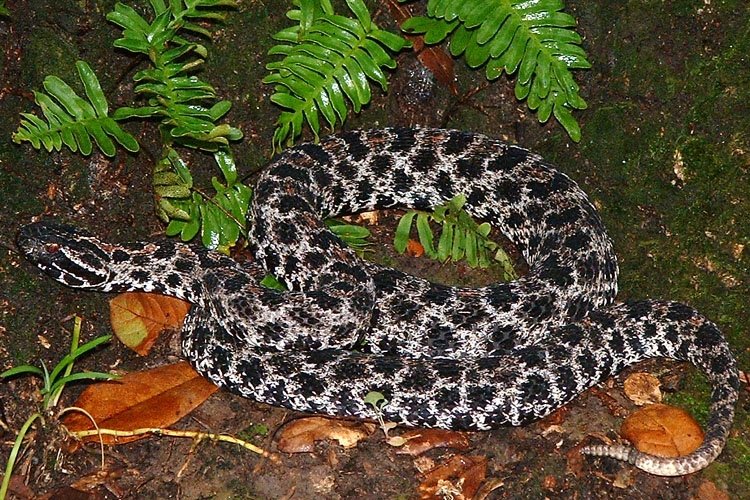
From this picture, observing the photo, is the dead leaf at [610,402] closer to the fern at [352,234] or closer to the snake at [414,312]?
the snake at [414,312]

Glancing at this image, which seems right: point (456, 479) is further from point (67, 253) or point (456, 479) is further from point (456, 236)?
point (67, 253)

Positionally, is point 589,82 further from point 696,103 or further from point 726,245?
point 726,245

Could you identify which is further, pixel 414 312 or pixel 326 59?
pixel 326 59

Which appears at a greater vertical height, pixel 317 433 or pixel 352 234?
pixel 352 234

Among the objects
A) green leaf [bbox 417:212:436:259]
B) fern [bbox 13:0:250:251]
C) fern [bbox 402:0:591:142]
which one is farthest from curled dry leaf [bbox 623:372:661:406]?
fern [bbox 13:0:250:251]

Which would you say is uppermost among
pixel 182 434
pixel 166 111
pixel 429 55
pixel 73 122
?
pixel 429 55

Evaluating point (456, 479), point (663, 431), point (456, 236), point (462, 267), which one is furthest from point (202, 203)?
point (663, 431)

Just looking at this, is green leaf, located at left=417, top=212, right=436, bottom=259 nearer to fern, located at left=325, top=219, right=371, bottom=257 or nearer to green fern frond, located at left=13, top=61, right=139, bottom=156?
fern, located at left=325, top=219, right=371, bottom=257

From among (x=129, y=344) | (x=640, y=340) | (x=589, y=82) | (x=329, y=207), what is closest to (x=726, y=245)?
(x=640, y=340)
